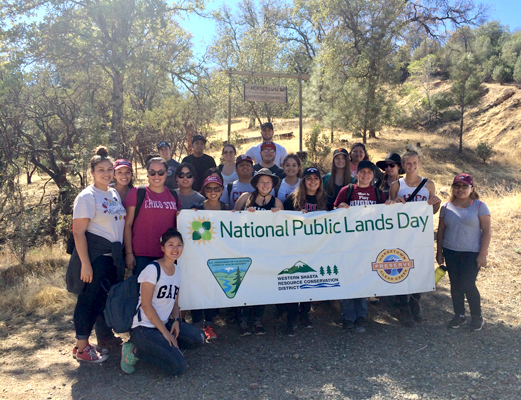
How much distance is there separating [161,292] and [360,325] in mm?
2398

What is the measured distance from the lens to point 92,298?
4.03m

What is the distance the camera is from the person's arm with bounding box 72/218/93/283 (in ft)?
12.6

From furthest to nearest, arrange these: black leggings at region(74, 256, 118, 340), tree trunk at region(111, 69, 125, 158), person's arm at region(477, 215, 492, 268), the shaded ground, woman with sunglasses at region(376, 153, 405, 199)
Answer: tree trunk at region(111, 69, 125, 158) < woman with sunglasses at region(376, 153, 405, 199) < person's arm at region(477, 215, 492, 268) < black leggings at region(74, 256, 118, 340) < the shaded ground

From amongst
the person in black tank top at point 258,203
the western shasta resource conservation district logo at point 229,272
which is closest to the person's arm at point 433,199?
the person in black tank top at point 258,203

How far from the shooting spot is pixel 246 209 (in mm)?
4785

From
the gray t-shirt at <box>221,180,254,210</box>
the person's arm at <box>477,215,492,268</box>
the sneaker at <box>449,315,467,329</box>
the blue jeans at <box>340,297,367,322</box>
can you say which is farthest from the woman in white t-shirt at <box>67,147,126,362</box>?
the person's arm at <box>477,215,492,268</box>

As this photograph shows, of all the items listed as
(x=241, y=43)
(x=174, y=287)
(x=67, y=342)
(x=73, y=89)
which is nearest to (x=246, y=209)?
(x=174, y=287)

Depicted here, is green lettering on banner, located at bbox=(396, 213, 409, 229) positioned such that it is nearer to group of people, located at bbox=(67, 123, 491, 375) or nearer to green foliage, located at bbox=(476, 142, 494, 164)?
group of people, located at bbox=(67, 123, 491, 375)

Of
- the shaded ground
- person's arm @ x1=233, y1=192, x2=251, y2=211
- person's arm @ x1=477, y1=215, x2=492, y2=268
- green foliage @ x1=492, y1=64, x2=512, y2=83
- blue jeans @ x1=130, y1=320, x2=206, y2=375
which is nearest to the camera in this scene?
the shaded ground

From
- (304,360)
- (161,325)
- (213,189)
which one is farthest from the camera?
(213,189)

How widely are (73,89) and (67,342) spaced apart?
28.5 ft

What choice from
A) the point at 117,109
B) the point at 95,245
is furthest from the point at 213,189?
the point at 117,109

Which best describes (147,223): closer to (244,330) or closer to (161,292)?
(161,292)

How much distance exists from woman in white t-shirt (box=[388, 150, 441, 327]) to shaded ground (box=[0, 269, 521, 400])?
16 centimetres
